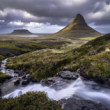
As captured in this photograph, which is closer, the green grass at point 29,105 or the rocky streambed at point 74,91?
the green grass at point 29,105

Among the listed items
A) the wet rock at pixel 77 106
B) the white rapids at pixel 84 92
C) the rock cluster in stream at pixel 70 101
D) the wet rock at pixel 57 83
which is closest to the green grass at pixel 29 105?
the wet rock at pixel 77 106

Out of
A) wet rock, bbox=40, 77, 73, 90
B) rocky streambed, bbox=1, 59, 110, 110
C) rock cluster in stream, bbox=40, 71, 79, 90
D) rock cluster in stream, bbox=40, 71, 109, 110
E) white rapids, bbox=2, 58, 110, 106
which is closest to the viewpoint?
rock cluster in stream, bbox=40, 71, 109, 110

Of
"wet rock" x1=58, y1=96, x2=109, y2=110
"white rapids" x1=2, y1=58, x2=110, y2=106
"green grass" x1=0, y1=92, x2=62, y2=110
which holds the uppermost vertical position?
"green grass" x1=0, y1=92, x2=62, y2=110

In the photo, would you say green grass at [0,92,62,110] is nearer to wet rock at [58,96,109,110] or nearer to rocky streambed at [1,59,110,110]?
wet rock at [58,96,109,110]

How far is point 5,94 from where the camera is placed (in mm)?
18562

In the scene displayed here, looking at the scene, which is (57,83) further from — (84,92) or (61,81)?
(84,92)

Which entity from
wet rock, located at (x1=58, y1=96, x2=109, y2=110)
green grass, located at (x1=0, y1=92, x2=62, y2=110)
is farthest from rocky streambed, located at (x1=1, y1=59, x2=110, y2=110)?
green grass, located at (x1=0, y1=92, x2=62, y2=110)

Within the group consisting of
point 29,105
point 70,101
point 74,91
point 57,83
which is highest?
point 29,105

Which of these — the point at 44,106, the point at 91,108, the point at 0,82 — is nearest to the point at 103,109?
the point at 91,108

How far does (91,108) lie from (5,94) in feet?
49.9

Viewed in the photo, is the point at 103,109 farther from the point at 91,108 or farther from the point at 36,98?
the point at 36,98

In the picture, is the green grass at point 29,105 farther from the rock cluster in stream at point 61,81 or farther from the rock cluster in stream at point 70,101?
the rock cluster in stream at point 61,81

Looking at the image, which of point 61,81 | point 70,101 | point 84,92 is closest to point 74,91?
point 84,92

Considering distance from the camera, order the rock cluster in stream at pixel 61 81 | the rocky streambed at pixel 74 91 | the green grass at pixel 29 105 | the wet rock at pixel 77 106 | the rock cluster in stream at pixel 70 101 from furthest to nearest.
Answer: the rock cluster in stream at pixel 61 81, the rocky streambed at pixel 74 91, the rock cluster in stream at pixel 70 101, the wet rock at pixel 77 106, the green grass at pixel 29 105
